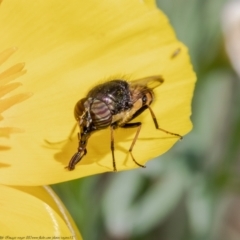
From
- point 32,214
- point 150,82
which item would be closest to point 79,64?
point 150,82

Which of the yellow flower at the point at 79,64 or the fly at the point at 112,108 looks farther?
the yellow flower at the point at 79,64

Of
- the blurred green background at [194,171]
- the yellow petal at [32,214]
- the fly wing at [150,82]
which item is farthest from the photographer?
the blurred green background at [194,171]

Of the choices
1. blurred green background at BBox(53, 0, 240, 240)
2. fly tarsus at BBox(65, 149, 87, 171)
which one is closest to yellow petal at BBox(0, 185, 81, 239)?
fly tarsus at BBox(65, 149, 87, 171)

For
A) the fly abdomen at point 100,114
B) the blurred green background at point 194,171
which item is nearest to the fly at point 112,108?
the fly abdomen at point 100,114

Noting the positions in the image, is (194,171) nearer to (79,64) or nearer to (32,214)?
(79,64)

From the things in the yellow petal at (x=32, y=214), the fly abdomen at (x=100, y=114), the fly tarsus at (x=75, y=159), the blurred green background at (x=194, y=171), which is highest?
the fly abdomen at (x=100, y=114)

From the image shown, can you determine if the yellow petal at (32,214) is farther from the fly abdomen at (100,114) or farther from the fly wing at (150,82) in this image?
the fly wing at (150,82)

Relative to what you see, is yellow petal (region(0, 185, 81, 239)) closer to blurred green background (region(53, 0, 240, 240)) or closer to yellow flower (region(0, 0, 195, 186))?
yellow flower (region(0, 0, 195, 186))
